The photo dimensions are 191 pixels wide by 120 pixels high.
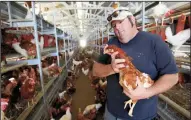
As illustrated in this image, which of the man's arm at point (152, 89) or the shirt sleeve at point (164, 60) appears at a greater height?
the shirt sleeve at point (164, 60)

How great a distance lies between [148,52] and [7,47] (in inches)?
62.9

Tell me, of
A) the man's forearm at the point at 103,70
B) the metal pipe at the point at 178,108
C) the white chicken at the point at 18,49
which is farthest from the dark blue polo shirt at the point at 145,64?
the white chicken at the point at 18,49

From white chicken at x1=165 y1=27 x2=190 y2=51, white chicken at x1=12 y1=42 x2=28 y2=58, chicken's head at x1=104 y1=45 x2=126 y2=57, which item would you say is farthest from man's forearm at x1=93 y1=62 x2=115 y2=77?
white chicken at x1=12 y1=42 x2=28 y2=58

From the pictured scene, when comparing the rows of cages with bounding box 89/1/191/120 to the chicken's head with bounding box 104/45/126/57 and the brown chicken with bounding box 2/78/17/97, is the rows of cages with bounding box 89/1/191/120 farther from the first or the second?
the brown chicken with bounding box 2/78/17/97

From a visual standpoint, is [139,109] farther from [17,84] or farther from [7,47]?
[7,47]

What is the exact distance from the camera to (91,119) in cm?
267

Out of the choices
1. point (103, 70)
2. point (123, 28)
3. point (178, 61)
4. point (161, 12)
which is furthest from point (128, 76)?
point (161, 12)

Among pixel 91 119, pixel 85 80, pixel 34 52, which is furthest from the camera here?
pixel 85 80

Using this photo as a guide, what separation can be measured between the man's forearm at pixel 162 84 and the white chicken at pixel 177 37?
90cm

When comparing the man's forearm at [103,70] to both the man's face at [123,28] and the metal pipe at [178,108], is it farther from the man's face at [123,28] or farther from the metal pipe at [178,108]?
the metal pipe at [178,108]

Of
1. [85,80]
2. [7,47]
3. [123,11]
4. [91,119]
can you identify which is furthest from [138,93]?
[85,80]

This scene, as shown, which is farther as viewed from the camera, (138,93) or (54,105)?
(54,105)

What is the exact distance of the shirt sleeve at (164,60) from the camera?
1.11 meters

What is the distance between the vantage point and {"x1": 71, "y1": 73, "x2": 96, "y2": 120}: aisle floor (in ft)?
10.9
